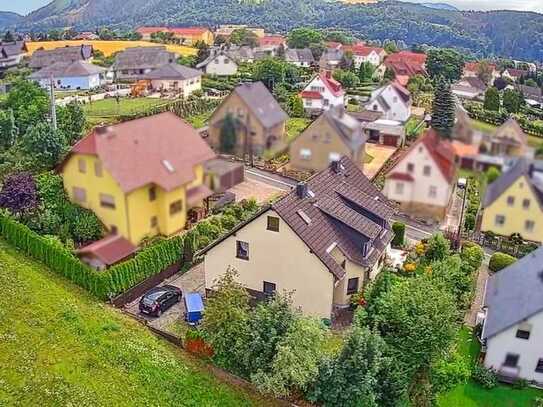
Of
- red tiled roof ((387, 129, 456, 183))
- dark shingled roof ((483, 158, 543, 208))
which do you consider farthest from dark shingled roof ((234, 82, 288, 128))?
dark shingled roof ((483, 158, 543, 208))

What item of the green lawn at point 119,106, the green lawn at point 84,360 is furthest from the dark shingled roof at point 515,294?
the green lawn at point 119,106

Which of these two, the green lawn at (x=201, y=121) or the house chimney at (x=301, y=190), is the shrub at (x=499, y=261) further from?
the green lawn at (x=201, y=121)

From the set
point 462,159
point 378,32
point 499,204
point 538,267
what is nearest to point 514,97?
point 538,267

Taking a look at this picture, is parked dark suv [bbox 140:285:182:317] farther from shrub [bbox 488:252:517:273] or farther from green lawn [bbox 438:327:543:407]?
shrub [bbox 488:252:517:273]

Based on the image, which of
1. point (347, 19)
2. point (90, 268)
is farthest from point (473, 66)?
point (347, 19)

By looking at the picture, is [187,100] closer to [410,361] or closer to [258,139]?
[258,139]

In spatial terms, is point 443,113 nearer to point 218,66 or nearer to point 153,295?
point 153,295

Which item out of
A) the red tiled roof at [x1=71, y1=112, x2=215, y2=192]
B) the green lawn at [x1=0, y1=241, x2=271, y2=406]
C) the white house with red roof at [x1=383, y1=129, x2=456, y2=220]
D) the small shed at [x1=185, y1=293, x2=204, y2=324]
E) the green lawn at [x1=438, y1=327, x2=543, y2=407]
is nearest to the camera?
the red tiled roof at [x1=71, y1=112, x2=215, y2=192]
